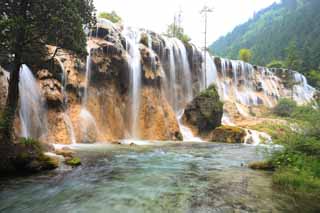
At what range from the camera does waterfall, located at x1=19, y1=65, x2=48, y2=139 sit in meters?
14.7

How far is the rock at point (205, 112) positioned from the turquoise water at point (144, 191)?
55.0ft

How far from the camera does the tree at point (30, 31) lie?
345 inches

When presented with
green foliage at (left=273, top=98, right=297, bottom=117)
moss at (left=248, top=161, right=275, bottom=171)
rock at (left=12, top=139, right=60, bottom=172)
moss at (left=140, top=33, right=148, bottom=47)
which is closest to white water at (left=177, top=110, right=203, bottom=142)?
moss at (left=140, top=33, right=148, bottom=47)

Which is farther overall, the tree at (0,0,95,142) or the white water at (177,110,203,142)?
the white water at (177,110,203,142)

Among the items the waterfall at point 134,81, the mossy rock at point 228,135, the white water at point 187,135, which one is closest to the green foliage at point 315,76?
the mossy rock at point 228,135

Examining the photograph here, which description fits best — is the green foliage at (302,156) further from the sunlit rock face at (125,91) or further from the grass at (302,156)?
the sunlit rock face at (125,91)

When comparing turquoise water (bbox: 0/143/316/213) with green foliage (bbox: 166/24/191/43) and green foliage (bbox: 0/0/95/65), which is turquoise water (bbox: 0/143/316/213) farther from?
green foliage (bbox: 166/24/191/43)

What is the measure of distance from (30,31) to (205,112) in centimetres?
1987

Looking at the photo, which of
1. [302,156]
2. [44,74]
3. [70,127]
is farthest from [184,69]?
[302,156]

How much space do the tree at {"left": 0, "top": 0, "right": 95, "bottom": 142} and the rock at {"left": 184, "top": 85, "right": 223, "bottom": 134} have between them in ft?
58.9

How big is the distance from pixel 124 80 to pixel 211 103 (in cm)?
958

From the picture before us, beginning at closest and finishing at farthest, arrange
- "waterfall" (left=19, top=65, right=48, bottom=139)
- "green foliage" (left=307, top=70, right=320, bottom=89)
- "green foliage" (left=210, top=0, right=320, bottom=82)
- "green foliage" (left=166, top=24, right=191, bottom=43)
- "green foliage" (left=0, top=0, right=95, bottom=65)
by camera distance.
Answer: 1. "green foliage" (left=307, top=70, right=320, bottom=89)
2. "green foliage" (left=0, top=0, right=95, bottom=65)
3. "waterfall" (left=19, top=65, right=48, bottom=139)
4. "green foliage" (left=166, top=24, right=191, bottom=43)
5. "green foliage" (left=210, top=0, right=320, bottom=82)

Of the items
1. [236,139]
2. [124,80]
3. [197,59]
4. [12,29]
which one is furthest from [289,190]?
[197,59]

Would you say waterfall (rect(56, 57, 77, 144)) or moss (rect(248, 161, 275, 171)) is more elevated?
waterfall (rect(56, 57, 77, 144))
